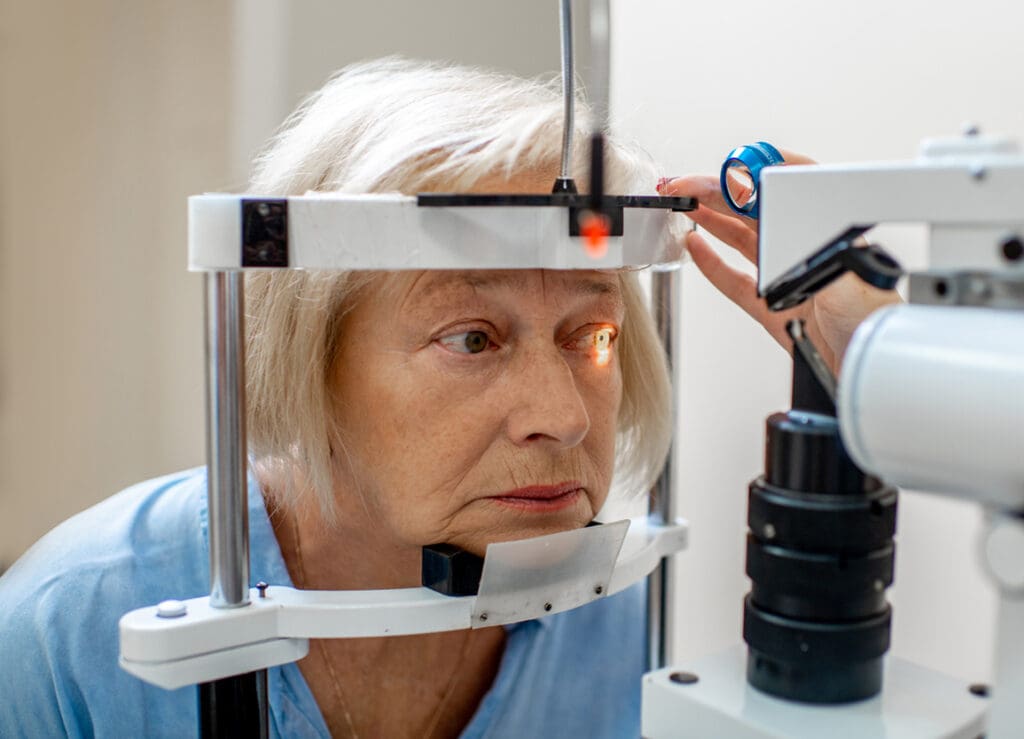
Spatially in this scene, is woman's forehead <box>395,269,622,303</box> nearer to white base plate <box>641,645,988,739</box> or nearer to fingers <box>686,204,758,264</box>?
fingers <box>686,204,758,264</box>

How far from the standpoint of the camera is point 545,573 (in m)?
0.86

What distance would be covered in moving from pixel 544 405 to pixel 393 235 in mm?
214

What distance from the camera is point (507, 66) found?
1.72m

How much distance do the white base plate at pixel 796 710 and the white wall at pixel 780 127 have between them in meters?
0.38

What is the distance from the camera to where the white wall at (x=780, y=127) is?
1.02 m

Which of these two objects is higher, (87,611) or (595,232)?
(595,232)

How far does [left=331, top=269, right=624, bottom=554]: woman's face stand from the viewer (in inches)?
36.1

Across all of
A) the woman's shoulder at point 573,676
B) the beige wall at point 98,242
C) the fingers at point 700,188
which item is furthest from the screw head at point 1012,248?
the beige wall at point 98,242

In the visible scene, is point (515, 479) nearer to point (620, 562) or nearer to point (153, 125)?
point (620, 562)

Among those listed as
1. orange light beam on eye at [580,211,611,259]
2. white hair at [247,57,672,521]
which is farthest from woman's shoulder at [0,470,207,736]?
orange light beam on eye at [580,211,611,259]

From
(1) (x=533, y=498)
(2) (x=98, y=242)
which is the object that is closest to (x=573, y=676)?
(1) (x=533, y=498)

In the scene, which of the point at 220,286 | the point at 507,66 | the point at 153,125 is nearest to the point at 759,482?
the point at 220,286

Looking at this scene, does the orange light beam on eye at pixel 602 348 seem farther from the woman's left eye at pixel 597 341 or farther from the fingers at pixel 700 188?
the fingers at pixel 700 188

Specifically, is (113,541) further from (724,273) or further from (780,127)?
(780,127)
